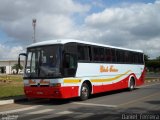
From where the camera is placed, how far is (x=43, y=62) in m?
17.0

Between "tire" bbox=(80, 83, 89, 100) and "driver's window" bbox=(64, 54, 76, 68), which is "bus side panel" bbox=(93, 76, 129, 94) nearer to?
"tire" bbox=(80, 83, 89, 100)

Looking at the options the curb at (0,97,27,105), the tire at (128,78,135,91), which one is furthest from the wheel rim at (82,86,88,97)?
the tire at (128,78,135,91)

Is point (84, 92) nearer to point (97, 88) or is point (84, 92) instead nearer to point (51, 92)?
point (97, 88)

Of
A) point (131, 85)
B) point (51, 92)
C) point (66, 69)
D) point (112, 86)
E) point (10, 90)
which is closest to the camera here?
point (51, 92)

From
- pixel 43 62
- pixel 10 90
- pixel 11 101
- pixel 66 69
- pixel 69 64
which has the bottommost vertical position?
pixel 11 101

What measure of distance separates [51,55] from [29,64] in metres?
1.44

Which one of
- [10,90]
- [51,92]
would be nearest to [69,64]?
[51,92]

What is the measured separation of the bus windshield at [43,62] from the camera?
1656 cm

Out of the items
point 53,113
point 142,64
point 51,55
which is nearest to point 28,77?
point 51,55

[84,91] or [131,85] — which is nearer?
[84,91]

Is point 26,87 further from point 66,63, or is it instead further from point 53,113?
point 53,113

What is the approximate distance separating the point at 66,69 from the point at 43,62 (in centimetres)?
123

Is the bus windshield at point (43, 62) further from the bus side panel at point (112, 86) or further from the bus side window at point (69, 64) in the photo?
the bus side panel at point (112, 86)

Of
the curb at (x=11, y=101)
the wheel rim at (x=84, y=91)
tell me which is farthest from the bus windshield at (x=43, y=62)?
the wheel rim at (x=84, y=91)
